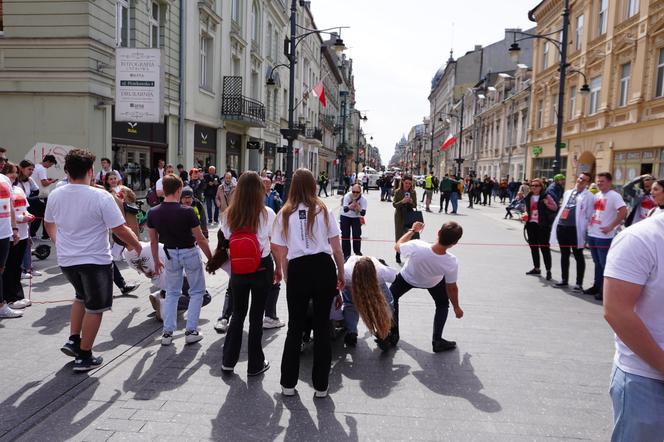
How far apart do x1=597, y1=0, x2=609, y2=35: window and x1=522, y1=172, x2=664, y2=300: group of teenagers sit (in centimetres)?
1814

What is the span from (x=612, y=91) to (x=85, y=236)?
23771 mm

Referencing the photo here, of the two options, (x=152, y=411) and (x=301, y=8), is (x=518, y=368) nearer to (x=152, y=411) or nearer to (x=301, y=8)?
(x=152, y=411)

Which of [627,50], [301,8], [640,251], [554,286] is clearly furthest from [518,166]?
[640,251]

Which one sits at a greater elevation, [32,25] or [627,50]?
[627,50]

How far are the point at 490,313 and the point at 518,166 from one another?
3361cm

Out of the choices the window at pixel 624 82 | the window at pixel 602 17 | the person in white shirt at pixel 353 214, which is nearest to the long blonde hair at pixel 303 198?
the person in white shirt at pixel 353 214

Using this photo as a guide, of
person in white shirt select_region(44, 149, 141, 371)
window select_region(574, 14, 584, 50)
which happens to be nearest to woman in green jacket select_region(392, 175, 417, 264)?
person in white shirt select_region(44, 149, 141, 371)

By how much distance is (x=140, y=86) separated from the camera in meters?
11.3

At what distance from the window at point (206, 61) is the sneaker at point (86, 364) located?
19059 millimetres

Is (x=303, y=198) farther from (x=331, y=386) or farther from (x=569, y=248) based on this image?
(x=569, y=248)

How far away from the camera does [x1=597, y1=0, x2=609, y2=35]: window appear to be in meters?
23.4

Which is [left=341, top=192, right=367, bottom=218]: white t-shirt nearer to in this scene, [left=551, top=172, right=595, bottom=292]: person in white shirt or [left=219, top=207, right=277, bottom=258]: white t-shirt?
[left=551, top=172, right=595, bottom=292]: person in white shirt

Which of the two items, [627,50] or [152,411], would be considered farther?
[627,50]

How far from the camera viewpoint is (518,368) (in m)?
4.55
